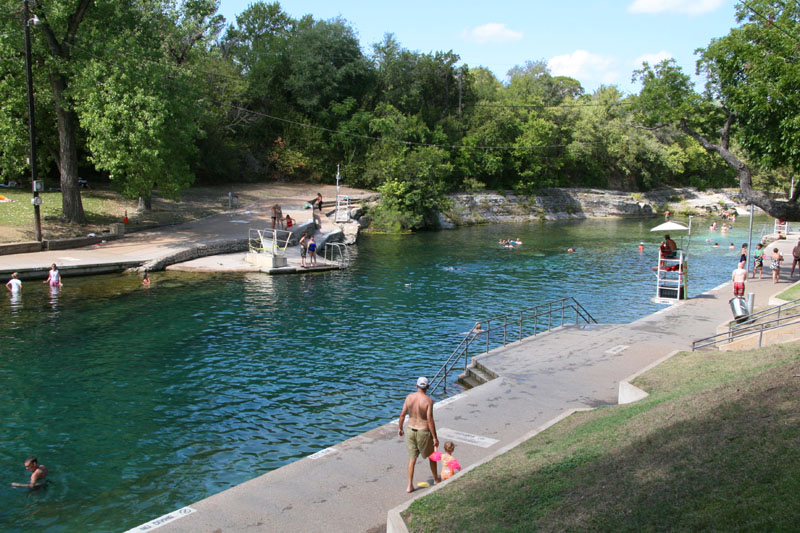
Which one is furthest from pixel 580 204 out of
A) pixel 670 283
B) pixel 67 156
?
pixel 67 156

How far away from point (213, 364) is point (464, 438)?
9493mm

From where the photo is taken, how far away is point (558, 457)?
9.34 meters

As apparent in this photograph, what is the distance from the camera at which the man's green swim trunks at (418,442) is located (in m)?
9.82

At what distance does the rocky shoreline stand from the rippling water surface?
31036 mm

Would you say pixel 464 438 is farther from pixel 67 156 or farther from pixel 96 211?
pixel 96 211

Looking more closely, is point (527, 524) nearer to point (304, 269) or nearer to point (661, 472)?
point (661, 472)

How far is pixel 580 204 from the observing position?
258ft

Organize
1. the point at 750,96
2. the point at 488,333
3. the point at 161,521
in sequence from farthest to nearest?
1. the point at 750,96
2. the point at 488,333
3. the point at 161,521

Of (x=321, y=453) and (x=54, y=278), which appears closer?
(x=321, y=453)

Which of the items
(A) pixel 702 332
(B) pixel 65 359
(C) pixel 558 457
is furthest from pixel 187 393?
(A) pixel 702 332

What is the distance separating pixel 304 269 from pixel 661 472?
92.2 feet

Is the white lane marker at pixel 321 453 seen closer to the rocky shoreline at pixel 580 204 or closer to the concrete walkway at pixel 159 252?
the concrete walkway at pixel 159 252

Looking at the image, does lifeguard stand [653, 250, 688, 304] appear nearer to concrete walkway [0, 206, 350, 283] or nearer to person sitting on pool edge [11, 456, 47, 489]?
concrete walkway [0, 206, 350, 283]

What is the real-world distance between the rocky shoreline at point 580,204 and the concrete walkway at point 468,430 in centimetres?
4381
